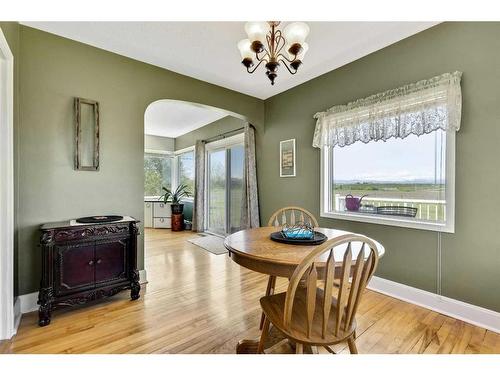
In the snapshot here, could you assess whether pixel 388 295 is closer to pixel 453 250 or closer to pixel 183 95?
pixel 453 250

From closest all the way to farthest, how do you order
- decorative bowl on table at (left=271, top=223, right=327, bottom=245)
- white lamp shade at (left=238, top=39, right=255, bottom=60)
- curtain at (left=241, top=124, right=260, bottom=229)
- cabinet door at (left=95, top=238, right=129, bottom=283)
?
decorative bowl on table at (left=271, top=223, right=327, bottom=245) < white lamp shade at (left=238, top=39, right=255, bottom=60) < cabinet door at (left=95, top=238, right=129, bottom=283) < curtain at (left=241, top=124, right=260, bottom=229)

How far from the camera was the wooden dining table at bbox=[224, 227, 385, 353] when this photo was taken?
122cm

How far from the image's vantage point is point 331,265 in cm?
110

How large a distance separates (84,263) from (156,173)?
4.95m

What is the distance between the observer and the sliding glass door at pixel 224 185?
4.80m

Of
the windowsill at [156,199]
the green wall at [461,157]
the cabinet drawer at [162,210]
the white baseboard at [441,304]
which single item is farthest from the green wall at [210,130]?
the white baseboard at [441,304]

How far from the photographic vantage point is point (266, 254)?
4.29ft

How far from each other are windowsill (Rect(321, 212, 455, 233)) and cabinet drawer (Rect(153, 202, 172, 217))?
4.34m

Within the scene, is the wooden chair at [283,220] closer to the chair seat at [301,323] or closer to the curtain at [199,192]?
the chair seat at [301,323]

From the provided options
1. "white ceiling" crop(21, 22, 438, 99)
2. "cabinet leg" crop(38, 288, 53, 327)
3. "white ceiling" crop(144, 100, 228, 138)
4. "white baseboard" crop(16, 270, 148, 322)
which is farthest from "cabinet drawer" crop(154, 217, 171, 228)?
"cabinet leg" crop(38, 288, 53, 327)

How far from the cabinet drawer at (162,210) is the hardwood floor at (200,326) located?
365cm

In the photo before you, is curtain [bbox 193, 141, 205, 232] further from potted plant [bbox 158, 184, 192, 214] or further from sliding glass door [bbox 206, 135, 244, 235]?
potted plant [bbox 158, 184, 192, 214]

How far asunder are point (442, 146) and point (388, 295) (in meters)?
1.52

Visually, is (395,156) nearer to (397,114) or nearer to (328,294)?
(397,114)
